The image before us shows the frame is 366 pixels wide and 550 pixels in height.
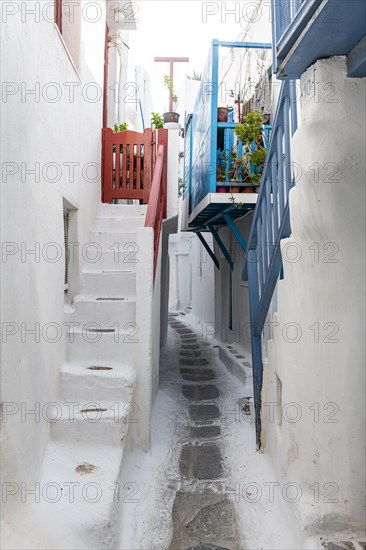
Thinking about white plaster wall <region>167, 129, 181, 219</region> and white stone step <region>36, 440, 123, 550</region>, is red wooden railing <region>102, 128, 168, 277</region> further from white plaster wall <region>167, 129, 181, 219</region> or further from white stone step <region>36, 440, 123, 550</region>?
white stone step <region>36, 440, 123, 550</region>

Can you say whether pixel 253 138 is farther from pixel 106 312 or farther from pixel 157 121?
pixel 106 312

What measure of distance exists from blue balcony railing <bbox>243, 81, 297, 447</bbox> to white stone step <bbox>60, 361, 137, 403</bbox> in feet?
4.32

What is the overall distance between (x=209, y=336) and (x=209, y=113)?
5968 mm

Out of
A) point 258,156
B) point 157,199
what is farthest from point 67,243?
point 258,156

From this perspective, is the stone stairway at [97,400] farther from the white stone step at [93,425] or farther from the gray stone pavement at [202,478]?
the gray stone pavement at [202,478]

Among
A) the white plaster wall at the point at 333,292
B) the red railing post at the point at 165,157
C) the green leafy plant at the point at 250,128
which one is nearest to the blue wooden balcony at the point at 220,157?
the green leafy plant at the point at 250,128

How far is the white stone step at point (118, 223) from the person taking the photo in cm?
601

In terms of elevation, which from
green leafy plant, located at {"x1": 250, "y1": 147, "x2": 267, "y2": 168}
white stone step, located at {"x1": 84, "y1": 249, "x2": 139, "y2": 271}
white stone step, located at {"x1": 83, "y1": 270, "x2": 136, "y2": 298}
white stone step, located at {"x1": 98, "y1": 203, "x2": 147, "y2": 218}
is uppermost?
green leafy plant, located at {"x1": 250, "y1": 147, "x2": 267, "y2": 168}

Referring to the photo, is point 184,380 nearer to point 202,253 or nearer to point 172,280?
point 202,253

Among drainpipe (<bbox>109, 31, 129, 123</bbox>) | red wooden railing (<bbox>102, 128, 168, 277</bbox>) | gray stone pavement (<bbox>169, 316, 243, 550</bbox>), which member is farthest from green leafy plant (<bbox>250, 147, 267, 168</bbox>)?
drainpipe (<bbox>109, 31, 129, 123</bbox>)

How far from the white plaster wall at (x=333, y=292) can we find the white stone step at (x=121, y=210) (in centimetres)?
375

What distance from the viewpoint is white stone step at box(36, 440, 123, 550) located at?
274 centimetres

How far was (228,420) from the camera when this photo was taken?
4.90 metres

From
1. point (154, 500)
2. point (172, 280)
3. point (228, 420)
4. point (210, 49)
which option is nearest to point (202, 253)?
point (172, 280)
